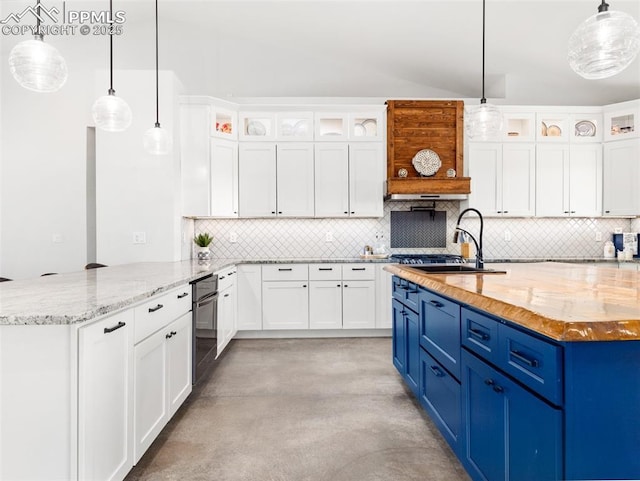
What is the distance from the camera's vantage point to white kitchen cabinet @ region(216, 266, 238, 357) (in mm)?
3546

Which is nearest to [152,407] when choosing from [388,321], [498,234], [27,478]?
[27,478]

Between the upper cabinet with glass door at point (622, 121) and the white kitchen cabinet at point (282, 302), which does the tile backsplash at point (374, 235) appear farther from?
the upper cabinet with glass door at point (622, 121)

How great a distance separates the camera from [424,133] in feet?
15.3

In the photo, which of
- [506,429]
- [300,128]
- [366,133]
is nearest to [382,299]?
[366,133]

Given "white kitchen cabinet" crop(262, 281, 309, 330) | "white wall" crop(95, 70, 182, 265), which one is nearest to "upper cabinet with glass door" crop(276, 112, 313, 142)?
"white wall" crop(95, 70, 182, 265)

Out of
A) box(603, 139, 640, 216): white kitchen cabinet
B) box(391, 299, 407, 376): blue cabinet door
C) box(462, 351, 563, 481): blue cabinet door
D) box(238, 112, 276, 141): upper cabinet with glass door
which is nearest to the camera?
box(462, 351, 563, 481): blue cabinet door

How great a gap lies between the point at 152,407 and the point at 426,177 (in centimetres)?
378

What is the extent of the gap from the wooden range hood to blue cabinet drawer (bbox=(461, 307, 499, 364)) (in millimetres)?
3170

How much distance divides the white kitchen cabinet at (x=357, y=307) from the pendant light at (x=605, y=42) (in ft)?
9.95

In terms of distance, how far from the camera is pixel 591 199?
4641 millimetres

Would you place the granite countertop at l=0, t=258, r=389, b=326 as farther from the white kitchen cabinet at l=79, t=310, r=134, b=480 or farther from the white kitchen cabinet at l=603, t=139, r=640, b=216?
the white kitchen cabinet at l=603, t=139, r=640, b=216

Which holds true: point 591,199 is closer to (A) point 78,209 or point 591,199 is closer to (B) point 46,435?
(B) point 46,435

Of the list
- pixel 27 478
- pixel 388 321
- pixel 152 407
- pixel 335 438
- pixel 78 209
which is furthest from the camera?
pixel 78 209

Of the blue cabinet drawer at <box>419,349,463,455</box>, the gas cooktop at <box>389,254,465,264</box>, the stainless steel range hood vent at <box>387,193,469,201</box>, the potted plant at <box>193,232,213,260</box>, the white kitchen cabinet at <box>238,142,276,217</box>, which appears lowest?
the blue cabinet drawer at <box>419,349,463,455</box>
